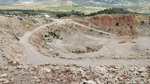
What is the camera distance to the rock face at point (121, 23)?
73500 millimetres

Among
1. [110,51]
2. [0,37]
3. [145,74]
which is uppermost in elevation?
[0,37]

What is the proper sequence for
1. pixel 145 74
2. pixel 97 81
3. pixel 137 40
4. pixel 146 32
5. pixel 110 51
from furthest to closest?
pixel 146 32, pixel 137 40, pixel 110 51, pixel 145 74, pixel 97 81

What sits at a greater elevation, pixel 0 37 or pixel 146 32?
pixel 0 37

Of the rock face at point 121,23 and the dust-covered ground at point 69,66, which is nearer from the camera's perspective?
the dust-covered ground at point 69,66

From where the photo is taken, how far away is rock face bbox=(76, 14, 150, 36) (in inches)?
2894

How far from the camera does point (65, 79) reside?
22.4 meters

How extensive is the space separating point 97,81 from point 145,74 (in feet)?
31.7

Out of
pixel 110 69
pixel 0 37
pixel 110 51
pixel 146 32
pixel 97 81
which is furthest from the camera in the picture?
pixel 146 32

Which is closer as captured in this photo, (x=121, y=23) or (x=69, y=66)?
(x=69, y=66)

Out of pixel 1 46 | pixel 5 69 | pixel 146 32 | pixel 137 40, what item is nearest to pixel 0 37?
pixel 1 46

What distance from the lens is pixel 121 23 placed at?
76750mm

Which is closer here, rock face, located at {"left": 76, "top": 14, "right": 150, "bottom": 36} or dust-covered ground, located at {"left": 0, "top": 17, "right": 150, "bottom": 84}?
dust-covered ground, located at {"left": 0, "top": 17, "right": 150, "bottom": 84}

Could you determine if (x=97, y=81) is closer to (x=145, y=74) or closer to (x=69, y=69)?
(x=69, y=69)

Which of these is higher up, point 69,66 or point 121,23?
point 121,23
